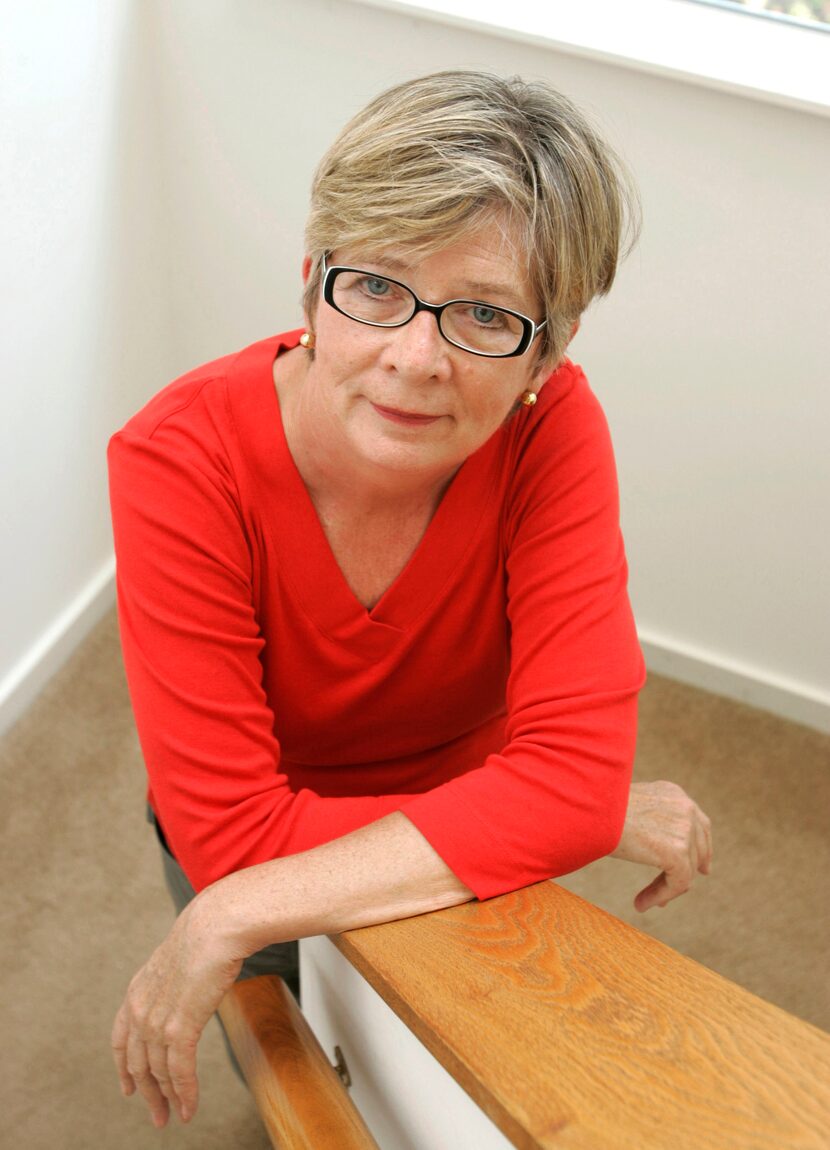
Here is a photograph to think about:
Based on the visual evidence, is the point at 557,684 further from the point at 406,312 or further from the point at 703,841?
the point at 406,312

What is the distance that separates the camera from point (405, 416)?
1.11 metres

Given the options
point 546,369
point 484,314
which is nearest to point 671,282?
point 546,369

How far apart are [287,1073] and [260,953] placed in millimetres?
386

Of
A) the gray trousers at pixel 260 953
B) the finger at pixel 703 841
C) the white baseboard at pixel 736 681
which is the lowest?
the white baseboard at pixel 736 681

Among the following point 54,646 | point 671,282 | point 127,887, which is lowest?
point 127,887

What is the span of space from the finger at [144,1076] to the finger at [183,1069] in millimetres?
30

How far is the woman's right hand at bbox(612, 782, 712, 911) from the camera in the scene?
125 centimetres

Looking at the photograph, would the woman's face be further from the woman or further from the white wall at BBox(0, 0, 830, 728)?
the white wall at BBox(0, 0, 830, 728)

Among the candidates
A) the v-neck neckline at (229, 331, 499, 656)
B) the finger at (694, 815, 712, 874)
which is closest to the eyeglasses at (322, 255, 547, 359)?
the v-neck neckline at (229, 331, 499, 656)

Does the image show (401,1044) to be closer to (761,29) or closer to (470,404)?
(470,404)

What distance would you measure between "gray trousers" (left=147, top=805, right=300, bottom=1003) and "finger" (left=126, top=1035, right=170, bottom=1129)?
0.27 m

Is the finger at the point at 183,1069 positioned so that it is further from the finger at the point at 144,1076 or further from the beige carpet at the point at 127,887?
the beige carpet at the point at 127,887

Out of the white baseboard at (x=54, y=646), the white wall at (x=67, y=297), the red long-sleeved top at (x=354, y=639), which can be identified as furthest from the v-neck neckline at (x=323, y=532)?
the white baseboard at (x=54, y=646)

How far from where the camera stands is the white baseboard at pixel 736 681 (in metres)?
2.42
